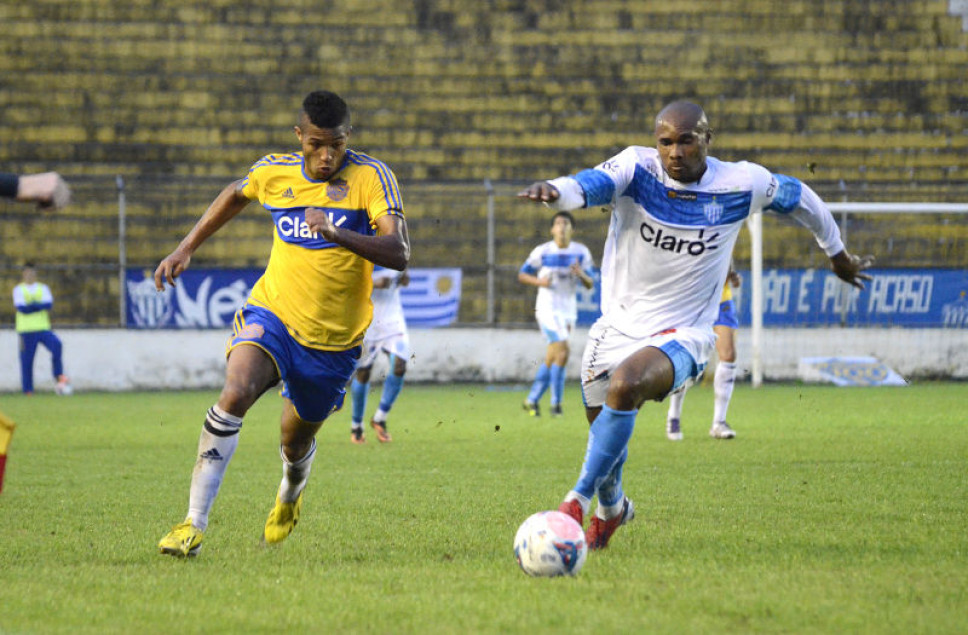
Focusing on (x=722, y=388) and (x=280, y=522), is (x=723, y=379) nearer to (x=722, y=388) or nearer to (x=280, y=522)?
(x=722, y=388)

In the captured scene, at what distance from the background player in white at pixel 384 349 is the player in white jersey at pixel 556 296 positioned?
105 inches

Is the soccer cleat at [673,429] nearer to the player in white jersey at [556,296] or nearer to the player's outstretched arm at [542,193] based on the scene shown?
the player in white jersey at [556,296]

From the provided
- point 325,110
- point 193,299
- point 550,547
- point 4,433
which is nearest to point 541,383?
point 193,299

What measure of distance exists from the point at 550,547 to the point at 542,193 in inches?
55.8

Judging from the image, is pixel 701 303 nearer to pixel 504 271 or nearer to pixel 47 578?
pixel 47 578

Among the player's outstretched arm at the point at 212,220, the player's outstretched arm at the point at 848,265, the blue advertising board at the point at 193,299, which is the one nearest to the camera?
the player's outstretched arm at the point at 212,220

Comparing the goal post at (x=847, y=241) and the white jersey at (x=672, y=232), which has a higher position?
the white jersey at (x=672, y=232)

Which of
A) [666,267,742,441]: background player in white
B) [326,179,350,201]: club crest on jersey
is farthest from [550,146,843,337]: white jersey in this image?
Answer: [666,267,742,441]: background player in white

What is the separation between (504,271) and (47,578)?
15921 mm

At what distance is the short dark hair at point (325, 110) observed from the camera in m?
6.01

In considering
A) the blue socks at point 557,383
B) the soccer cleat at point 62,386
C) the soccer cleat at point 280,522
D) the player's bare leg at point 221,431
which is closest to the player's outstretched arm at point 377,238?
the player's bare leg at point 221,431

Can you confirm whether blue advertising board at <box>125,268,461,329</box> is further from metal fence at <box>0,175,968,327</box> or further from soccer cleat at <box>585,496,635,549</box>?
soccer cleat at <box>585,496,635,549</box>

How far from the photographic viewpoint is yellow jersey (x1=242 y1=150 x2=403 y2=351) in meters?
6.18

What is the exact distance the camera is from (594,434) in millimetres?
5961
